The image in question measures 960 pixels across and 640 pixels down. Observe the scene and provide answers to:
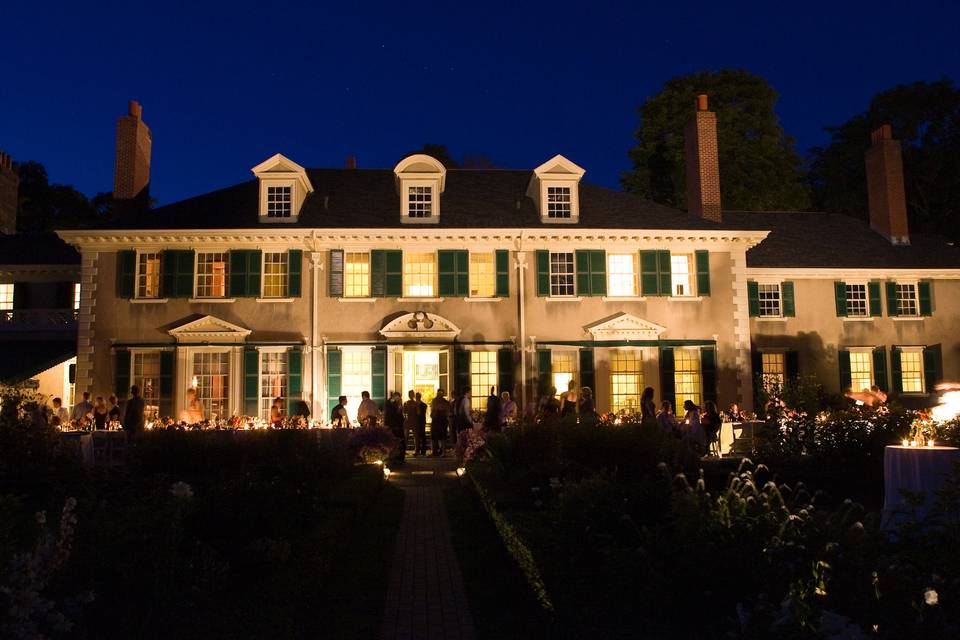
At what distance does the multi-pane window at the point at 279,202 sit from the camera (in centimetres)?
2486

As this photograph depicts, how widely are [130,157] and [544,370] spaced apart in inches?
554

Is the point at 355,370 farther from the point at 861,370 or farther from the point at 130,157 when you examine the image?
the point at 861,370

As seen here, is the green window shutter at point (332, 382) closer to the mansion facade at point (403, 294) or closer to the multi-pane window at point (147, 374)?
the mansion facade at point (403, 294)

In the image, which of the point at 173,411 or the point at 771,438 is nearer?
the point at 771,438

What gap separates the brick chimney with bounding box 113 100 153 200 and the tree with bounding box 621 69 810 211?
2008 cm

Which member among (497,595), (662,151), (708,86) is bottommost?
(497,595)

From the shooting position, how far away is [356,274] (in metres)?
24.4

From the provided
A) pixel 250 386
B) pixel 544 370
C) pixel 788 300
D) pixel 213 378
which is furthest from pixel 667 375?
pixel 213 378

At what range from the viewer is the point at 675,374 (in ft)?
81.0

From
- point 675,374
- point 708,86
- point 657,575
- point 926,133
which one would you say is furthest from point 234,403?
point 926,133

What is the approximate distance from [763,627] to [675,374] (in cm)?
2097

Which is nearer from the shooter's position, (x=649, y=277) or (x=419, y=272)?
(x=419, y=272)

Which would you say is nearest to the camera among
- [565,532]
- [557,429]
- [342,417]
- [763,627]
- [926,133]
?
[763,627]

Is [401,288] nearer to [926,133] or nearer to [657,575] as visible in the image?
[657,575]
